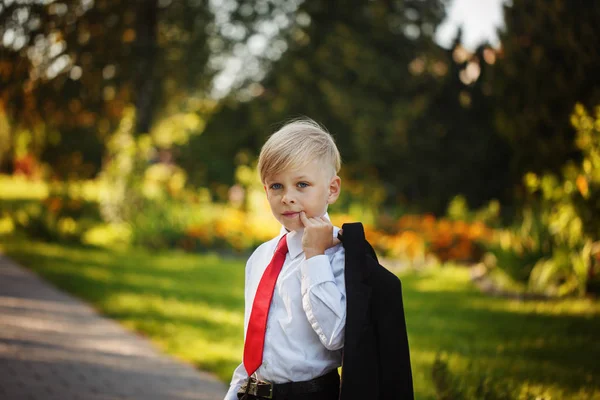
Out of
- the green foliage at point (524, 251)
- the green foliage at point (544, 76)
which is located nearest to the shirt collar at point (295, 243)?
the green foliage at point (544, 76)

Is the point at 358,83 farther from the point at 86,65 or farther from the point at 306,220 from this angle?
the point at 306,220

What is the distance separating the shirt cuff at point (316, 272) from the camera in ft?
5.94

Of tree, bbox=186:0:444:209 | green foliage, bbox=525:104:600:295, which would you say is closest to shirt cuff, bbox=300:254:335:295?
green foliage, bbox=525:104:600:295

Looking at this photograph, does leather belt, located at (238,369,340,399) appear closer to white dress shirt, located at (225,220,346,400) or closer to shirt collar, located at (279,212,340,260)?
white dress shirt, located at (225,220,346,400)

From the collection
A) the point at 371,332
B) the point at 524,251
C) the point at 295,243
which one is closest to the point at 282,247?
the point at 295,243

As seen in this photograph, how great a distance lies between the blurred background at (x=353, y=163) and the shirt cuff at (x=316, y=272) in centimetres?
187

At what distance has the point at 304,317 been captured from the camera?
1.93m

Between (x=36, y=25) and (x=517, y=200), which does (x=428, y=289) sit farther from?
(x=36, y=25)

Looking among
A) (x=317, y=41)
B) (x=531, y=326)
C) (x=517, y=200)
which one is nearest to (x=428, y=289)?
(x=531, y=326)

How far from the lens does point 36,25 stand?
12586 mm

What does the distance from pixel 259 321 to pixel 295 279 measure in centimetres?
19

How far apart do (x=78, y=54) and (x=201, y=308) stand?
9.06 m

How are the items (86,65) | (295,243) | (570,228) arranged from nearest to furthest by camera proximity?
(295,243) < (570,228) < (86,65)

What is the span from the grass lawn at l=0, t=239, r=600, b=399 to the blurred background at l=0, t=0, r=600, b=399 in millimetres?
33
